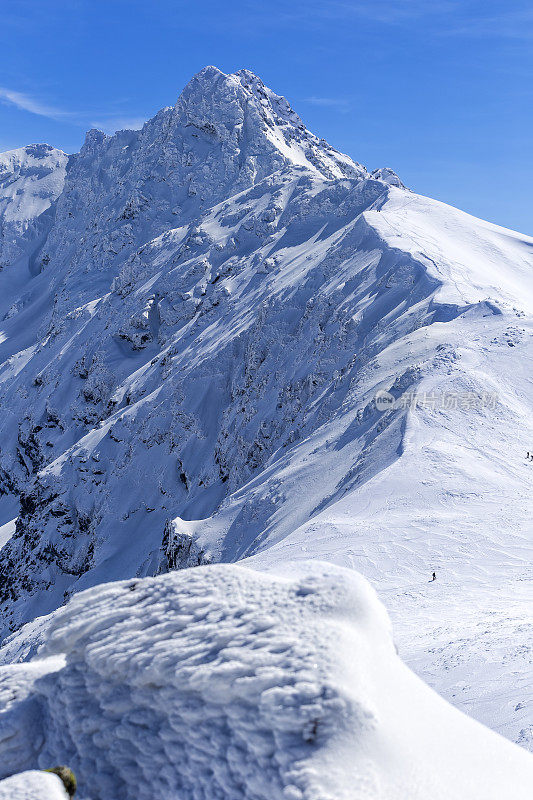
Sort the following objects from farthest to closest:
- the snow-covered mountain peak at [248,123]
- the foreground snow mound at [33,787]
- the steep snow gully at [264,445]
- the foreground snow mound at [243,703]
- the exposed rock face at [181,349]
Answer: the snow-covered mountain peak at [248,123] → the exposed rock face at [181,349] → the steep snow gully at [264,445] → the foreground snow mound at [33,787] → the foreground snow mound at [243,703]

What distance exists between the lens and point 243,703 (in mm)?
4414

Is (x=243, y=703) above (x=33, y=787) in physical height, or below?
below

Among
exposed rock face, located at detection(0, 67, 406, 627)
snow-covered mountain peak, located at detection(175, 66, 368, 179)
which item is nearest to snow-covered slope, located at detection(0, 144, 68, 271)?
exposed rock face, located at detection(0, 67, 406, 627)

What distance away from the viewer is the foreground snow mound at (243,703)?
4027 mm

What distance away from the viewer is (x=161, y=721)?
4797 mm

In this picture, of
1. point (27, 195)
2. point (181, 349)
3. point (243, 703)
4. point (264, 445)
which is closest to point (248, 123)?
point (181, 349)

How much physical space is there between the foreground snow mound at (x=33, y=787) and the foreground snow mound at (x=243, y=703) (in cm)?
48

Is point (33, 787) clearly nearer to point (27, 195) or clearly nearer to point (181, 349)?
point (181, 349)

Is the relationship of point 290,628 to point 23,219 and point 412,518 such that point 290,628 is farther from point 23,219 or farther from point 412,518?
point 23,219

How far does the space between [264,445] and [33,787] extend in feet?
113

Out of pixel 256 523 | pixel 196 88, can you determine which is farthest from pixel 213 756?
pixel 196 88

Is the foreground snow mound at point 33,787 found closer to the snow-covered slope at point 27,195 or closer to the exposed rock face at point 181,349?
the exposed rock face at point 181,349

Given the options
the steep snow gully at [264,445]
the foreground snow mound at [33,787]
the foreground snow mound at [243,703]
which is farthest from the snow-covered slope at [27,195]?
the foreground snow mound at [33,787]

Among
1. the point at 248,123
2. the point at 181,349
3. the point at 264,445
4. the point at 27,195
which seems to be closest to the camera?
the point at 264,445
